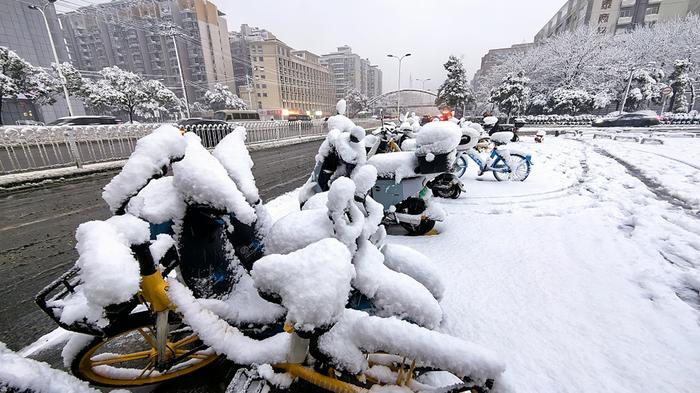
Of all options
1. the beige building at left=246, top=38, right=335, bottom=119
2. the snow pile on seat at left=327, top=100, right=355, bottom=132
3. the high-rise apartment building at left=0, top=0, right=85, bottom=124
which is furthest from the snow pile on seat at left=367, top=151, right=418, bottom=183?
the beige building at left=246, top=38, right=335, bottom=119

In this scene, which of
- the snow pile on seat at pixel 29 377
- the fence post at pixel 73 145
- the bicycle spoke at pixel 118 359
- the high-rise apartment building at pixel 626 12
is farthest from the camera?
the high-rise apartment building at pixel 626 12

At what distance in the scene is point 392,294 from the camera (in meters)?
1.66

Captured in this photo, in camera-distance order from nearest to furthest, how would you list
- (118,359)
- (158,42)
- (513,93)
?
(118,359) < (513,93) < (158,42)

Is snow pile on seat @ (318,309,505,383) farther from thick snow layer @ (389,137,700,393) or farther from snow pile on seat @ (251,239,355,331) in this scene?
snow pile on seat @ (251,239,355,331)

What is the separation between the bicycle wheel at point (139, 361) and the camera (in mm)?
1760

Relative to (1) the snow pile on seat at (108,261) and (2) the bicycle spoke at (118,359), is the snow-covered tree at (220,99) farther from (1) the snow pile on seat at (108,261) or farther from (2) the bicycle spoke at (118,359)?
(1) the snow pile on seat at (108,261)

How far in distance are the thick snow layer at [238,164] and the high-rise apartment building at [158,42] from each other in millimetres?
70323

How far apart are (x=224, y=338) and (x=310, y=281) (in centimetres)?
83

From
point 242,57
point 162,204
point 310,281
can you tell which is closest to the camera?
point 310,281

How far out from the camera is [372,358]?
1.62m

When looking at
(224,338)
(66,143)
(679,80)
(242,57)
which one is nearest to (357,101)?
(242,57)

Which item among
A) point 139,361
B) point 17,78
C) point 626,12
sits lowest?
point 139,361

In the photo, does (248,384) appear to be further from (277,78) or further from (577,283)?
(277,78)

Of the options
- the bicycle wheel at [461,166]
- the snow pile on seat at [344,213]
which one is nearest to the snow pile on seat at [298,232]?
the snow pile on seat at [344,213]
